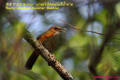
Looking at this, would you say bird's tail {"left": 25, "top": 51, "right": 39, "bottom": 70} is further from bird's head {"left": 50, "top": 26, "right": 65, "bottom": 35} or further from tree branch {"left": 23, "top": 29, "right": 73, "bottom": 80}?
tree branch {"left": 23, "top": 29, "right": 73, "bottom": 80}

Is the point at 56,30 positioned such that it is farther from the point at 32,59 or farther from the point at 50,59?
the point at 50,59

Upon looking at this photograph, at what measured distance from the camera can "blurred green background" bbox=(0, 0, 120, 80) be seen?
1.14 meters

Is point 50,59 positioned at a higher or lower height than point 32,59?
higher

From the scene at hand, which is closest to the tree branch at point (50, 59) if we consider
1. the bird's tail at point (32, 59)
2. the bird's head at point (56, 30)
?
the bird's tail at point (32, 59)

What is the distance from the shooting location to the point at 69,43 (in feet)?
8.36

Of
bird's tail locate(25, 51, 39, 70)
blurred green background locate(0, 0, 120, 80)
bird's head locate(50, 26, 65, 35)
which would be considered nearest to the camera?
blurred green background locate(0, 0, 120, 80)

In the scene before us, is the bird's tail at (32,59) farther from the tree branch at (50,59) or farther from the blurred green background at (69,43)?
the tree branch at (50,59)

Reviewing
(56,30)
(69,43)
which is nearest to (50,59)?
(69,43)

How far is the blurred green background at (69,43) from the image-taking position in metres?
1.14

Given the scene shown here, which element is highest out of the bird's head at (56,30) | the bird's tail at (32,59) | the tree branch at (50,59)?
the tree branch at (50,59)

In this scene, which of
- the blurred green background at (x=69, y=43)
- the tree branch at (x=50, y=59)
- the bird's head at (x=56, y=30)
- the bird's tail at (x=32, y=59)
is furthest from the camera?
the bird's head at (x=56, y=30)

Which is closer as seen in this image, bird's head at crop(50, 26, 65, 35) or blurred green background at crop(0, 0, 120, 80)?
blurred green background at crop(0, 0, 120, 80)

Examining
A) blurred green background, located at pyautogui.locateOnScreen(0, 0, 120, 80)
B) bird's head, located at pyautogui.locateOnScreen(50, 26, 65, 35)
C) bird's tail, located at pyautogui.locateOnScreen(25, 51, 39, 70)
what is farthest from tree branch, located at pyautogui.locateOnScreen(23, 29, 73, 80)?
bird's head, located at pyautogui.locateOnScreen(50, 26, 65, 35)

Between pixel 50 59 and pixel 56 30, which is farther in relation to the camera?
pixel 56 30
